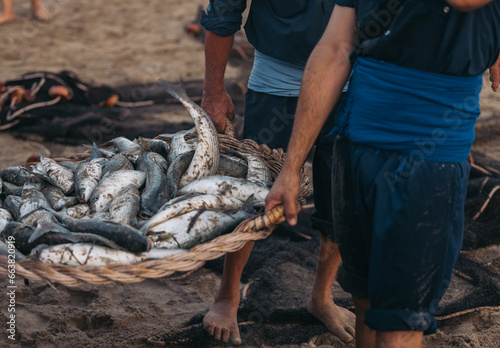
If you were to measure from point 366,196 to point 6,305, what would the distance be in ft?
7.65

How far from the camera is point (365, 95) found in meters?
1.93

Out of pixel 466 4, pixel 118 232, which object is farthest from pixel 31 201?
pixel 466 4

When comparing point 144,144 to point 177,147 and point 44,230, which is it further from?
point 44,230

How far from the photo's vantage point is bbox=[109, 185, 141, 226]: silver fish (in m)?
2.46

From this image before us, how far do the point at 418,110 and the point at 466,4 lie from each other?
40 centimetres

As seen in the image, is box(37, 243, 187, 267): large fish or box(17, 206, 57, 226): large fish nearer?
box(37, 243, 187, 267): large fish

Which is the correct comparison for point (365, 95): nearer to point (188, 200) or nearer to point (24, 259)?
point (188, 200)

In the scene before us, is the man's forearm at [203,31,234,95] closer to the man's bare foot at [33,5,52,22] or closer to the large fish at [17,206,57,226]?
the large fish at [17,206,57,226]

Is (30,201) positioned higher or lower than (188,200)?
lower

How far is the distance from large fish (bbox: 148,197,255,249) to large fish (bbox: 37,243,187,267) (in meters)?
0.11

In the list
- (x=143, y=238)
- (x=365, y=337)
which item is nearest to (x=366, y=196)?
(x=365, y=337)

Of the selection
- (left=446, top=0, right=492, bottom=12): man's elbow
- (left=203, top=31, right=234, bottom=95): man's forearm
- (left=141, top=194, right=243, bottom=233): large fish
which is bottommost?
(left=141, top=194, right=243, bottom=233): large fish

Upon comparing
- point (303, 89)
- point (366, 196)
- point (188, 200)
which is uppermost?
point (303, 89)

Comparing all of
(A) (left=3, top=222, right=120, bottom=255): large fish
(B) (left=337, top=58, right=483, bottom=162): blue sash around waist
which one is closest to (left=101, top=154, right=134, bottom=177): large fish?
(A) (left=3, top=222, right=120, bottom=255): large fish
